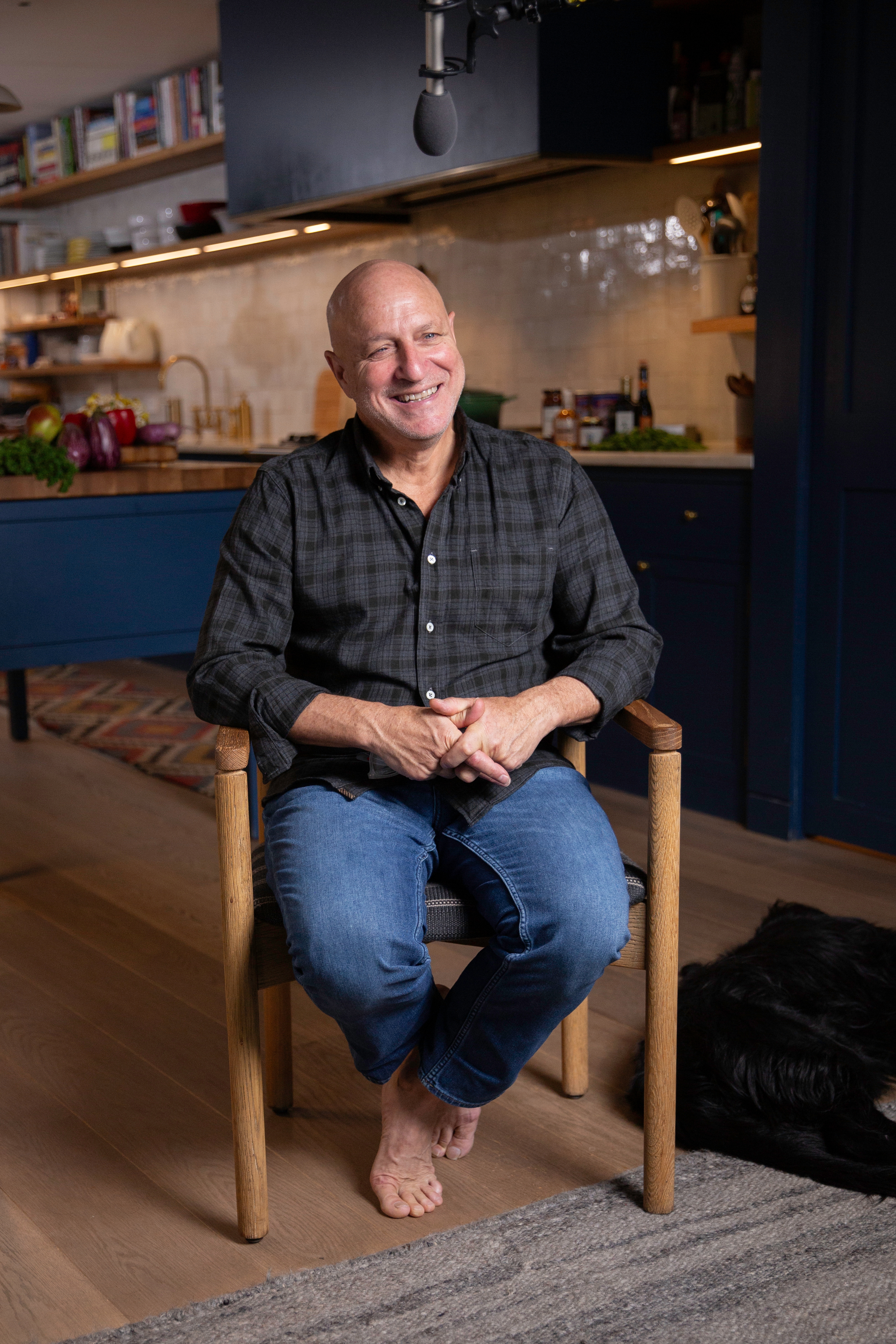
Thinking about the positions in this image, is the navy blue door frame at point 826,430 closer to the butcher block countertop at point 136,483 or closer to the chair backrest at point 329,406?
the butcher block countertop at point 136,483

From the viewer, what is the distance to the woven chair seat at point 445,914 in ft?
5.56

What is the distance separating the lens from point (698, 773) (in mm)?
3557

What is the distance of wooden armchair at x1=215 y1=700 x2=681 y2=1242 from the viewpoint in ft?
5.44

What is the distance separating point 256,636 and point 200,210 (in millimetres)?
4381

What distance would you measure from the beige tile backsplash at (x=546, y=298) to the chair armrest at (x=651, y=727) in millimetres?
2228

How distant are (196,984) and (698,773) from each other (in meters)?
1.55

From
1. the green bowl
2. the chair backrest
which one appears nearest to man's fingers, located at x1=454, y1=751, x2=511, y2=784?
the green bowl

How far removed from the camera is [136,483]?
302 centimetres

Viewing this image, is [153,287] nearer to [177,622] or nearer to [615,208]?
[615,208]

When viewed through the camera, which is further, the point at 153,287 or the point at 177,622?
the point at 153,287

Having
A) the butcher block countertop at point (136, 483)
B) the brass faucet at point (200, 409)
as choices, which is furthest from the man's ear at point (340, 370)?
the brass faucet at point (200, 409)

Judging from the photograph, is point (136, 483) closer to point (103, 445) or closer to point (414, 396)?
A: point (103, 445)

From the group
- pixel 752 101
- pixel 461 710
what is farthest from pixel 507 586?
pixel 752 101

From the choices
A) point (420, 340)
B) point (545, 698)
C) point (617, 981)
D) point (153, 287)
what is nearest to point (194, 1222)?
point (545, 698)
